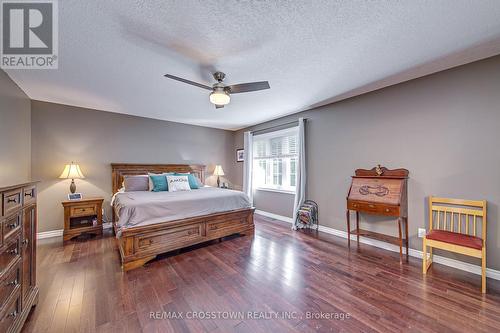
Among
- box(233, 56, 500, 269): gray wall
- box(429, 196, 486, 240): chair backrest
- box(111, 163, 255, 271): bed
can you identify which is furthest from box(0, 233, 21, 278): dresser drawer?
box(429, 196, 486, 240): chair backrest

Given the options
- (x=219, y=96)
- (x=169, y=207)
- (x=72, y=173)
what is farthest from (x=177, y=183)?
(x=219, y=96)

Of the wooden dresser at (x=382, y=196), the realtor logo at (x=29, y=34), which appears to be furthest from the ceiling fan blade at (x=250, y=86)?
the wooden dresser at (x=382, y=196)

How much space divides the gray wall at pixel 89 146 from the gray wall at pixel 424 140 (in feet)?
12.0

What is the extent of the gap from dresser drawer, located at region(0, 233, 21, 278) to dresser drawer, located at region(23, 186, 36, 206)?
275mm

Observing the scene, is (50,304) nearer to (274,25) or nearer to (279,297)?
(279,297)

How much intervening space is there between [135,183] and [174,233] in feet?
5.71

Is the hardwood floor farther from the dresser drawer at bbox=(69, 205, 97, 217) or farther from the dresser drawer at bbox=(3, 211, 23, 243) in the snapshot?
the dresser drawer at bbox=(3, 211, 23, 243)

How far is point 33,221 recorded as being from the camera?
67.3 inches

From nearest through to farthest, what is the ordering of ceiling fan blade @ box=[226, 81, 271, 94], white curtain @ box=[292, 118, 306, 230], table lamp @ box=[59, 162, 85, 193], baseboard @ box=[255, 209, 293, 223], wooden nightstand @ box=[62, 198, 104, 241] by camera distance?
ceiling fan blade @ box=[226, 81, 271, 94] < wooden nightstand @ box=[62, 198, 104, 241] < table lamp @ box=[59, 162, 85, 193] < white curtain @ box=[292, 118, 306, 230] < baseboard @ box=[255, 209, 293, 223]

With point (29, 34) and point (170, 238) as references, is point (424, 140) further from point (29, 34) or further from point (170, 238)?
point (29, 34)

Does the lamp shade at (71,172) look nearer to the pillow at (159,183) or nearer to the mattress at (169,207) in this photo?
the pillow at (159,183)

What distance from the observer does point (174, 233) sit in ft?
9.12

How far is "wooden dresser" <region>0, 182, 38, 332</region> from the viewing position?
4.01 feet

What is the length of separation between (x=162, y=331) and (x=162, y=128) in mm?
4210
